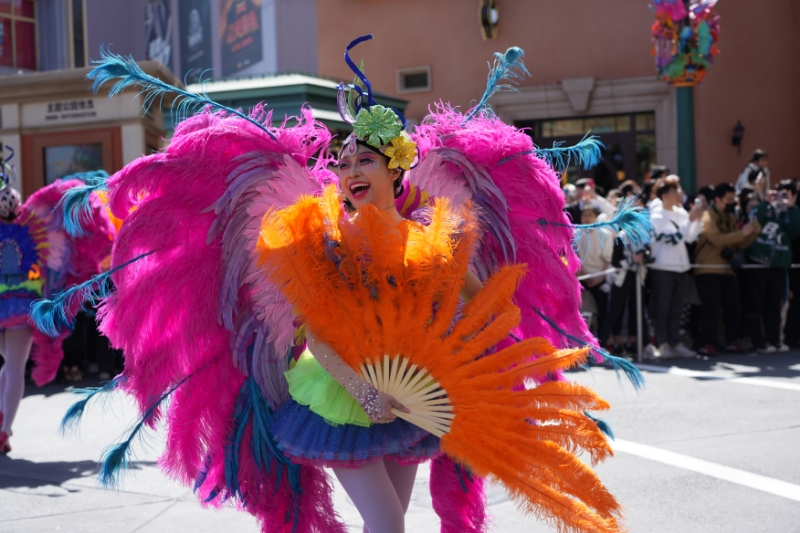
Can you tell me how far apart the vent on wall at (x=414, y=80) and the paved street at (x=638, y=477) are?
425 inches

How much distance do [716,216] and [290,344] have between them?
8.02 meters

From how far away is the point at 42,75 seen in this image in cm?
1183

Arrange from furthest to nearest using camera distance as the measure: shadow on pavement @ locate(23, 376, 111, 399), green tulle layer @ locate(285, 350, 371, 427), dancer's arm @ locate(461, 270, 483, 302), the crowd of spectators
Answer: the crowd of spectators → shadow on pavement @ locate(23, 376, 111, 399) → dancer's arm @ locate(461, 270, 483, 302) → green tulle layer @ locate(285, 350, 371, 427)

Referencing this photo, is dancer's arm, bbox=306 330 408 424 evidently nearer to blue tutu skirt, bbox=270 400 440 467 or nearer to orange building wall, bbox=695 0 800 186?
blue tutu skirt, bbox=270 400 440 467

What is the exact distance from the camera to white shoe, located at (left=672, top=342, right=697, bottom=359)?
9.86 metres

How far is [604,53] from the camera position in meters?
16.1

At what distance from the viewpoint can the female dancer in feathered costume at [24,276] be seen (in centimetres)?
613

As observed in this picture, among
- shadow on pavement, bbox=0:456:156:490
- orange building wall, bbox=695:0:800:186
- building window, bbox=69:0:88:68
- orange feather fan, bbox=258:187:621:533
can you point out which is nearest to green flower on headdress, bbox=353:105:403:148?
orange feather fan, bbox=258:187:621:533

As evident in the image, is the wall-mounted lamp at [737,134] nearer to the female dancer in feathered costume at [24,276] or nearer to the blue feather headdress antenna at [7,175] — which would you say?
the female dancer in feathered costume at [24,276]

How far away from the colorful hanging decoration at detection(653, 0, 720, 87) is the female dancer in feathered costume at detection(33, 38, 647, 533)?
11.1m

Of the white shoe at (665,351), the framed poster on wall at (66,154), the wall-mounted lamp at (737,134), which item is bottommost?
the white shoe at (665,351)

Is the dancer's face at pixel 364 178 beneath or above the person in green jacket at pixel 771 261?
above

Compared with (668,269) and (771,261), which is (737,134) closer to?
(771,261)

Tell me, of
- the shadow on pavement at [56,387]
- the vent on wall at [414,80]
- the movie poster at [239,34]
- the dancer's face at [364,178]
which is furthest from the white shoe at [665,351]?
the movie poster at [239,34]
